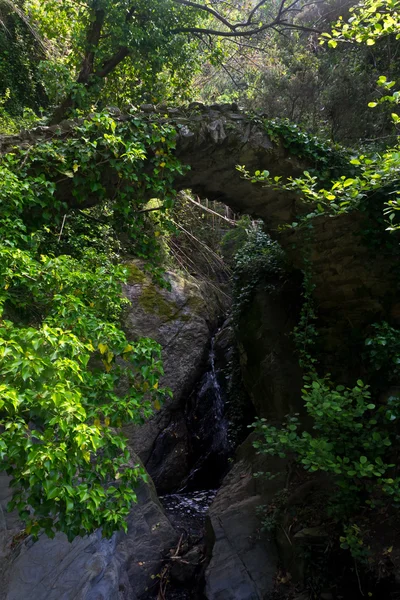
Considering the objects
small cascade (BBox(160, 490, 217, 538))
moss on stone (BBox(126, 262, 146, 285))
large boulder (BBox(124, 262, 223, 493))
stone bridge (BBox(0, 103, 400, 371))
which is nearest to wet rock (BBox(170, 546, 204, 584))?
small cascade (BBox(160, 490, 217, 538))

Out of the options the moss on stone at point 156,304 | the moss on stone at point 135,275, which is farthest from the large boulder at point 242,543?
the moss on stone at point 135,275

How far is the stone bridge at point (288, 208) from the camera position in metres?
5.05

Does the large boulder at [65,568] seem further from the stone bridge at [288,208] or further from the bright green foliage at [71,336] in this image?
the stone bridge at [288,208]

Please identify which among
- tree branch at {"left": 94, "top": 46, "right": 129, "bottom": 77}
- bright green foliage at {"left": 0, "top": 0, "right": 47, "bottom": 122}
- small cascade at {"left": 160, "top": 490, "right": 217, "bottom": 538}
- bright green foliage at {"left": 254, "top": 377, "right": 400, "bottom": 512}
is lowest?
small cascade at {"left": 160, "top": 490, "right": 217, "bottom": 538}

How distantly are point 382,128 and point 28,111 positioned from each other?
624 centimetres

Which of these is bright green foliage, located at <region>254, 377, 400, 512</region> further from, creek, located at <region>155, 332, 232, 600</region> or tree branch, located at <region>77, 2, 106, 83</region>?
tree branch, located at <region>77, 2, 106, 83</region>

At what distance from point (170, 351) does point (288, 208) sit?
3.37 metres

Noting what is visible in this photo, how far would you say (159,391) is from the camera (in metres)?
3.15

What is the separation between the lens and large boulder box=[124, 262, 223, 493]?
6.91m

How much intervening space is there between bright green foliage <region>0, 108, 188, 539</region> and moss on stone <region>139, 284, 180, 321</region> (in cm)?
242

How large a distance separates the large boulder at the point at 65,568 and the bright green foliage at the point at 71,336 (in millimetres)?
792

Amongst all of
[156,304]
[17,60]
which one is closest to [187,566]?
[156,304]

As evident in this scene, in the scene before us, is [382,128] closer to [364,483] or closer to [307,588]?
[364,483]

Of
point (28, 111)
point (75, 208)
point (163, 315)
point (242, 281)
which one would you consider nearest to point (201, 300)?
point (163, 315)
